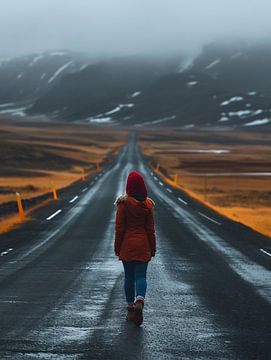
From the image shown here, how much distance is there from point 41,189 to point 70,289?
40.9 m

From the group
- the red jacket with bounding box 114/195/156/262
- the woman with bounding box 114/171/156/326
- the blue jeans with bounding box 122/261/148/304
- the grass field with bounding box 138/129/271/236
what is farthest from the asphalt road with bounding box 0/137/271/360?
the grass field with bounding box 138/129/271/236

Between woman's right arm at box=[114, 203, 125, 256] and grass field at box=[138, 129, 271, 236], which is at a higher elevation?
woman's right arm at box=[114, 203, 125, 256]

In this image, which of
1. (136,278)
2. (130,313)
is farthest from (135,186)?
(130,313)

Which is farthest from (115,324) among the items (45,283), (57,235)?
(57,235)

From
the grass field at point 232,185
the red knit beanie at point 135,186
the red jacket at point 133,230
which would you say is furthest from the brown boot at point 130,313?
the grass field at point 232,185

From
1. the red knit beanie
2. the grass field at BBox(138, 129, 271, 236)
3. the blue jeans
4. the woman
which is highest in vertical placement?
the red knit beanie

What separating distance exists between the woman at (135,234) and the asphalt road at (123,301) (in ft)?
1.97

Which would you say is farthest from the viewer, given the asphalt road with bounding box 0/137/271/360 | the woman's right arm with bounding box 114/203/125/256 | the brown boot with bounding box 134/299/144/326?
the woman's right arm with bounding box 114/203/125/256

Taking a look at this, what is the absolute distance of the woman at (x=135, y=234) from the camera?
9.48 meters

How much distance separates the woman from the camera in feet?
31.1

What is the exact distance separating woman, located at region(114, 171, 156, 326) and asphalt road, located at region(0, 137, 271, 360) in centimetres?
60

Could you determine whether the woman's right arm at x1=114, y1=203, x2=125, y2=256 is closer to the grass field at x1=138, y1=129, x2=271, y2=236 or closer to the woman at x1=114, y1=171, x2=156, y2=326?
the woman at x1=114, y1=171, x2=156, y2=326

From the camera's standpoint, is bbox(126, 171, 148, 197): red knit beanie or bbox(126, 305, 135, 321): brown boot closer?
bbox(126, 305, 135, 321): brown boot

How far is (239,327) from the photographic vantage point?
9211mm
